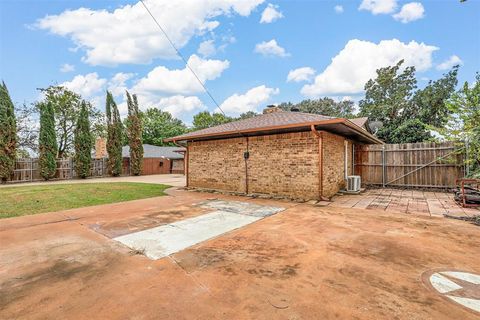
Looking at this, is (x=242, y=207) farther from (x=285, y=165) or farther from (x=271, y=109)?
(x=271, y=109)

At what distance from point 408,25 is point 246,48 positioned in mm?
7505

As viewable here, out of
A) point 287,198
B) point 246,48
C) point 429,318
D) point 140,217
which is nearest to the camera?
point 429,318

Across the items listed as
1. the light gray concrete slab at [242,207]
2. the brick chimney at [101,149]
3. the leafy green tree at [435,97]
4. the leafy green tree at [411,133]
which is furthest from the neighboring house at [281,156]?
the brick chimney at [101,149]

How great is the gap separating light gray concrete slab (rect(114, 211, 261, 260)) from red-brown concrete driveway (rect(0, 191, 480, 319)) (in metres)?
0.22

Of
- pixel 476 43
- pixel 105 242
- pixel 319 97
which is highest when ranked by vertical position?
pixel 319 97

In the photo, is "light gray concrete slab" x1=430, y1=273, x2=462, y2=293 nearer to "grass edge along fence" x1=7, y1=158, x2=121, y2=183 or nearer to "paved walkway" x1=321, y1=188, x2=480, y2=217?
"paved walkway" x1=321, y1=188, x2=480, y2=217

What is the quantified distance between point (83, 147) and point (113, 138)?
2.55 m

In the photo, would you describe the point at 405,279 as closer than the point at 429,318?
No

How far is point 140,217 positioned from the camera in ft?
18.2

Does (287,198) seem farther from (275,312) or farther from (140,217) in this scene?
(275,312)

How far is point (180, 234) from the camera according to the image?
166 inches

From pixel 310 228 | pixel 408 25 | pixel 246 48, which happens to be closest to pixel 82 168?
pixel 246 48

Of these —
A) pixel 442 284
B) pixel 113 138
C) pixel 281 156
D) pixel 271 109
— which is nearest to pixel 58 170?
pixel 113 138

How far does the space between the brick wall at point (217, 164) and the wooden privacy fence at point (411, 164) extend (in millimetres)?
5814
